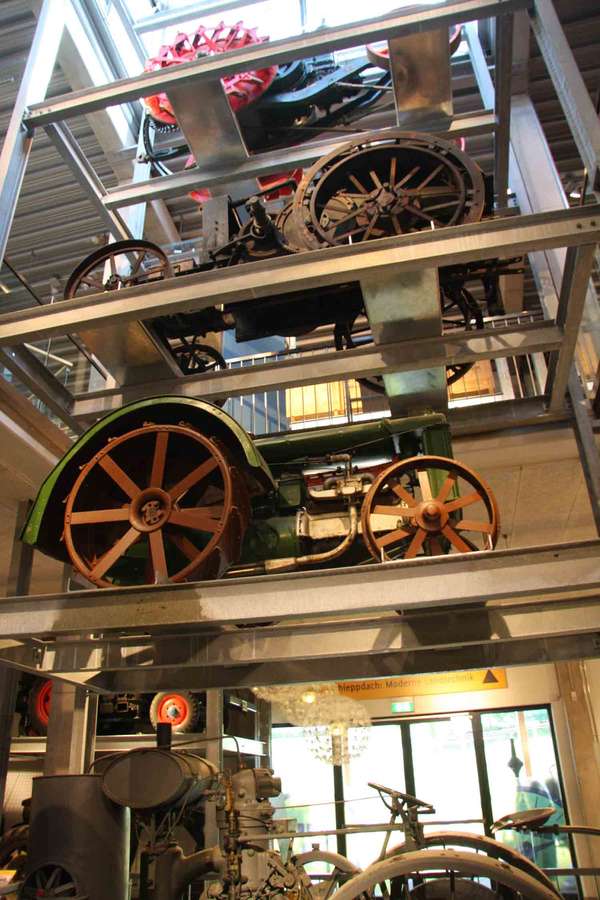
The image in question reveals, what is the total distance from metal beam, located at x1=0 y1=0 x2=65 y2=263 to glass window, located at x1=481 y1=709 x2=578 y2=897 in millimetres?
8600

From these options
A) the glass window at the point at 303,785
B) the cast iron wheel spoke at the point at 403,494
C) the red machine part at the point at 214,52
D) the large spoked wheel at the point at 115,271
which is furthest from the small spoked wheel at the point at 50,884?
the glass window at the point at 303,785

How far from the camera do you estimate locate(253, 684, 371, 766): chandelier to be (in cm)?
820

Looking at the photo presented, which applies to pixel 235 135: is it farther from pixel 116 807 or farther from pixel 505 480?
pixel 116 807

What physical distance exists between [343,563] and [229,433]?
92 cm

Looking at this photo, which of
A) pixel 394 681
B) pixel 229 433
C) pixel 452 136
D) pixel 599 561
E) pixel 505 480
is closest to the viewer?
pixel 599 561

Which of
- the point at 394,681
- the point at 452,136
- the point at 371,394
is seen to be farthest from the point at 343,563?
the point at 394,681

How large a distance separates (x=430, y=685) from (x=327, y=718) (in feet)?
5.56

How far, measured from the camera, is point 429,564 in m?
2.43

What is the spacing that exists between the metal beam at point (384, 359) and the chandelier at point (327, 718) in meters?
5.21

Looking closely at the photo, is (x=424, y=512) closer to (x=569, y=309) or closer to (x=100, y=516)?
(x=569, y=309)

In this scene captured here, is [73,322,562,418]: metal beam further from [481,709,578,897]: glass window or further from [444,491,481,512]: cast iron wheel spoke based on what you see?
[481,709,578,897]: glass window

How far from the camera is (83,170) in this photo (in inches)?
180

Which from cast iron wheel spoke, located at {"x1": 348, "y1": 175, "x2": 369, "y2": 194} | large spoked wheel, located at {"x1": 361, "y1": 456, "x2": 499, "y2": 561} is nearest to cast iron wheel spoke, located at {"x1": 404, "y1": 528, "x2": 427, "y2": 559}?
large spoked wheel, located at {"x1": 361, "y1": 456, "x2": 499, "y2": 561}

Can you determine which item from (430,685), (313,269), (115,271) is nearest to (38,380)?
(115,271)
